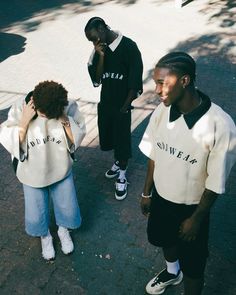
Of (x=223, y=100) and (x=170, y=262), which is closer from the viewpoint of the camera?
(x=170, y=262)

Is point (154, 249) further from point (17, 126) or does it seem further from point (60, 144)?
point (17, 126)

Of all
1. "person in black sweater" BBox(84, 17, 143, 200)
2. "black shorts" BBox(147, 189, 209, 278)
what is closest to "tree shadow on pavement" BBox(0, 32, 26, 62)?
"person in black sweater" BBox(84, 17, 143, 200)

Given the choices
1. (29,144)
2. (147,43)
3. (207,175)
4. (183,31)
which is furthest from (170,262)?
(183,31)

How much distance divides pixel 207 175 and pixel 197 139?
0.31 m

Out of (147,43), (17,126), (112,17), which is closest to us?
(17,126)

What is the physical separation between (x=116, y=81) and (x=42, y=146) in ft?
4.28

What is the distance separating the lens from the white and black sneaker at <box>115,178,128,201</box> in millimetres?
4675

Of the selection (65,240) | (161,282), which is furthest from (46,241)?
(161,282)

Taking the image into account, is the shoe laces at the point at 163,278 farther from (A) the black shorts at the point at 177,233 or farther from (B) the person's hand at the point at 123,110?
(B) the person's hand at the point at 123,110

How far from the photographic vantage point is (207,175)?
2.57 m

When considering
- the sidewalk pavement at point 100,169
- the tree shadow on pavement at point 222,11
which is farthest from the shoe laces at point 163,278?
the tree shadow on pavement at point 222,11

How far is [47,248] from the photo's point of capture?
12.8ft

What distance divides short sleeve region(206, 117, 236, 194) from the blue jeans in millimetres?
1651

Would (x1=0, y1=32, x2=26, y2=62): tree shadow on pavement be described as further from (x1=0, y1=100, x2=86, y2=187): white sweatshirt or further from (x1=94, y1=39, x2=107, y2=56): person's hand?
(x1=0, y1=100, x2=86, y2=187): white sweatshirt
